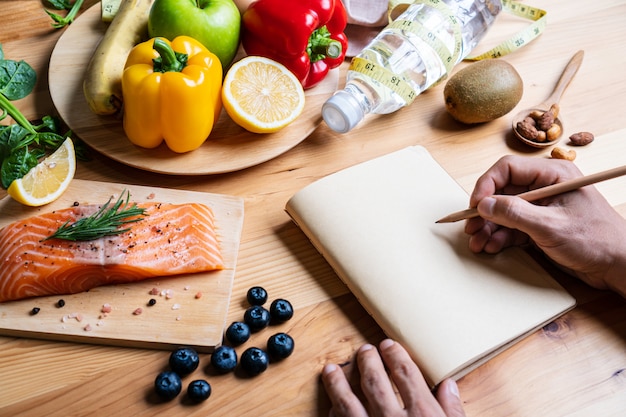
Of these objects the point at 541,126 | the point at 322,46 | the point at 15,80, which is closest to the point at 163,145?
the point at 15,80

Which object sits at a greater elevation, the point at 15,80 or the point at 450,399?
the point at 15,80

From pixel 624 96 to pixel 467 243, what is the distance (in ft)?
2.62

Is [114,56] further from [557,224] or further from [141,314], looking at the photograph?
[557,224]

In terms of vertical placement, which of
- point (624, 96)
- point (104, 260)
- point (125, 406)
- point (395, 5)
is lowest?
point (125, 406)

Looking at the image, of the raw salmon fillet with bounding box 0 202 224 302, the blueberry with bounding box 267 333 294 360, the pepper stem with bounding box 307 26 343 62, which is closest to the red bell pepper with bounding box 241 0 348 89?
the pepper stem with bounding box 307 26 343 62

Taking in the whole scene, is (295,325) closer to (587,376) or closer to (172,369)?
(172,369)

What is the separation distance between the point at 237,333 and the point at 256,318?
45 millimetres

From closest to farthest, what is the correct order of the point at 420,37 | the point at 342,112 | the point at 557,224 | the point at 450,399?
the point at 450,399, the point at 557,224, the point at 342,112, the point at 420,37

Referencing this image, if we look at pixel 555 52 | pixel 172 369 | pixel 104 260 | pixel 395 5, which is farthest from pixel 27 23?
pixel 555 52

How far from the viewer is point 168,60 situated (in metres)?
1.21

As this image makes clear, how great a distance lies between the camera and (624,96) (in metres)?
1.55

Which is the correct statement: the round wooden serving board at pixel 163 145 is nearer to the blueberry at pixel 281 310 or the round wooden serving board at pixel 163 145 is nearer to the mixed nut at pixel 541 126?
the blueberry at pixel 281 310

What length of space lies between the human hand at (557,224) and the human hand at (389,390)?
300mm

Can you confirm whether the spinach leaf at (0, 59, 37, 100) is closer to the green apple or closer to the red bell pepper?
the green apple
